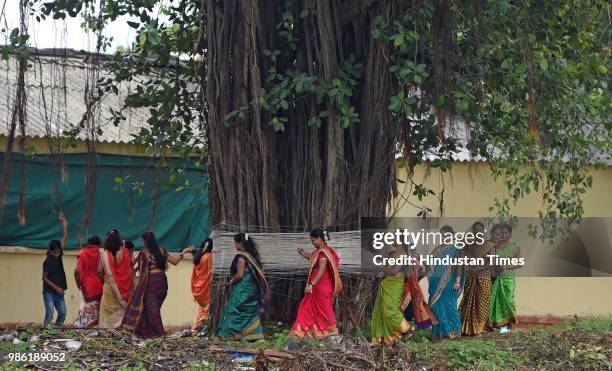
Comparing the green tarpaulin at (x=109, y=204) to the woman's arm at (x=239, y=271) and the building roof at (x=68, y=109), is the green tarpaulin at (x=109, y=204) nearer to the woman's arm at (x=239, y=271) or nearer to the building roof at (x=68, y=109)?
the building roof at (x=68, y=109)

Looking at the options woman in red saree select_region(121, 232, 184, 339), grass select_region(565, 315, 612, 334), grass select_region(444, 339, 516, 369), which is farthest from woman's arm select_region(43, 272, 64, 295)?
grass select_region(565, 315, 612, 334)

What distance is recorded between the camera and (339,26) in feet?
34.2

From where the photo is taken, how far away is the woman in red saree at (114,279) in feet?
38.9

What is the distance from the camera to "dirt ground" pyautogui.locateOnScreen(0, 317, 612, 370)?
8492 mm

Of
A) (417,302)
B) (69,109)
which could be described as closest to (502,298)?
(417,302)

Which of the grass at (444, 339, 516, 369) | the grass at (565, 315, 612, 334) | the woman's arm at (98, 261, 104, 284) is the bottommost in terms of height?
the grass at (444, 339, 516, 369)

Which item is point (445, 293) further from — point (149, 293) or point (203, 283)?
point (149, 293)

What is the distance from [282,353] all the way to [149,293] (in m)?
2.79

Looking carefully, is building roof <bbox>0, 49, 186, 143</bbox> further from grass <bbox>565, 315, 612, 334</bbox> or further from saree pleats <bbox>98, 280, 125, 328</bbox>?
grass <bbox>565, 315, 612, 334</bbox>

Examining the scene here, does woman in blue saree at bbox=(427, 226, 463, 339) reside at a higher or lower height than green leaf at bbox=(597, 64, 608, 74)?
lower

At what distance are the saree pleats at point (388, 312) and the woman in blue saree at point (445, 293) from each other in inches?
53.8

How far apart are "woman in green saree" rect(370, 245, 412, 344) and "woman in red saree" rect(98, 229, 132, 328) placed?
2.83 meters

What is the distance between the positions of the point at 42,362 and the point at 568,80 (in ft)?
19.2

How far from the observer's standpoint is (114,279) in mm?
11883
